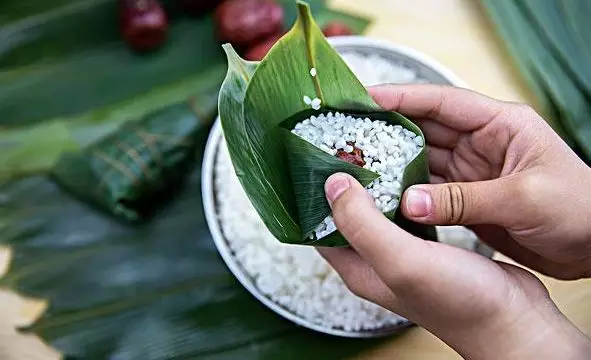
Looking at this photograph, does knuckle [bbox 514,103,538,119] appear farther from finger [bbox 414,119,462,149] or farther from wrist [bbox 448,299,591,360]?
wrist [bbox 448,299,591,360]

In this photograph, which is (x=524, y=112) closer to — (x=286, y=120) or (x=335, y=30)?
(x=286, y=120)

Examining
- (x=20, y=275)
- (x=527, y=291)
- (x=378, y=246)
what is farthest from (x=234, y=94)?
(x=20, y=275)

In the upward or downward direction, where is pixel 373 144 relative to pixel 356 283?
upward

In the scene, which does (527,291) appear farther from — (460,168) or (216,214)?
(216,214)

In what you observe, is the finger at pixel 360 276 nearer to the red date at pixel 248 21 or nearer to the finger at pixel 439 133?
the finger at pixel 439 133

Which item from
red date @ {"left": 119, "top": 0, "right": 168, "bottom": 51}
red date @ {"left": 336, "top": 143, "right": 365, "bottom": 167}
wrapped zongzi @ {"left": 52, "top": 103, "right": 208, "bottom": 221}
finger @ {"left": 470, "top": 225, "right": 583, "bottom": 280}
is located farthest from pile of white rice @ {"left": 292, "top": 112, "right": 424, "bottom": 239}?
red date @ {"left": 119, "top": 0, "right": 168, "bottom": 51}

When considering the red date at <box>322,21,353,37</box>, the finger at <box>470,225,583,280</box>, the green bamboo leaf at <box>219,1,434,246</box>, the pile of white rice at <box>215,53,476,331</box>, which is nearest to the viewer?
the green bamboo leaf at <box>219,1,434,246</box>

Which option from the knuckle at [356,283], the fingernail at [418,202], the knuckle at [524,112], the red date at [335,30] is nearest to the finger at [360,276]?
the knuckle at [356,283]

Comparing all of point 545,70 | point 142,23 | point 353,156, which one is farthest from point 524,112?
point 142,23
